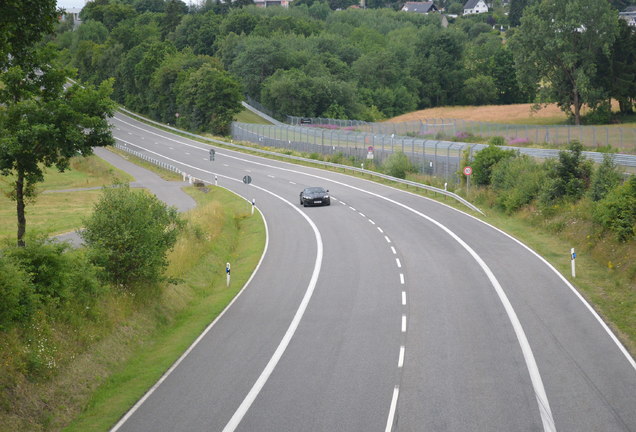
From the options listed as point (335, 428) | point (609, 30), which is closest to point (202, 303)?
point (335, 428)

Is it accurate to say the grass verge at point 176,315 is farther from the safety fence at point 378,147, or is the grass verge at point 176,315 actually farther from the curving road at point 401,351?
the safety fence at point 378,147

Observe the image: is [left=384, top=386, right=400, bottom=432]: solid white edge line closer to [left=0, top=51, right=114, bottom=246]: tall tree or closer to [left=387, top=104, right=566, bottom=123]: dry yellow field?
[left=0, top=51, right=114, bottom=246]: tall tree

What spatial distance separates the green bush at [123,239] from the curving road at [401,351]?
276cm

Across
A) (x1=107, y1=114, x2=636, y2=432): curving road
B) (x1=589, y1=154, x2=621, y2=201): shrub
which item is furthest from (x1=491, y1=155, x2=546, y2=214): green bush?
(x1=107, y1=114, x2=636, y2=432): curving road

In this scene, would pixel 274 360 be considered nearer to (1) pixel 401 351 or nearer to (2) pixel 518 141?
(1) pixel 401 351

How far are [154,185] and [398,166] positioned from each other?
67.9 ft

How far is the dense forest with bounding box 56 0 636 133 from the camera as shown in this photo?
→ 87.8m

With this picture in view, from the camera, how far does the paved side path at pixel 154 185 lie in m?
48.8

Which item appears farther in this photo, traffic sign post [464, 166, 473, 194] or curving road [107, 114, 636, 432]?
traffic sign post [464, 166, 473, 194]

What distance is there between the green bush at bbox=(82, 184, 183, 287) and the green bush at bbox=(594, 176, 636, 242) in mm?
17193

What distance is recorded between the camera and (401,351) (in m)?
17.1

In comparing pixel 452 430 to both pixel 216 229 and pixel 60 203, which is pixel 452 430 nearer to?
pixel 216 229

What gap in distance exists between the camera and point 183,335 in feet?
63.2

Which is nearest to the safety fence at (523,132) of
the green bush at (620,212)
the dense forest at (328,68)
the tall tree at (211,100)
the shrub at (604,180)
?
the tall tree at (211,100)
